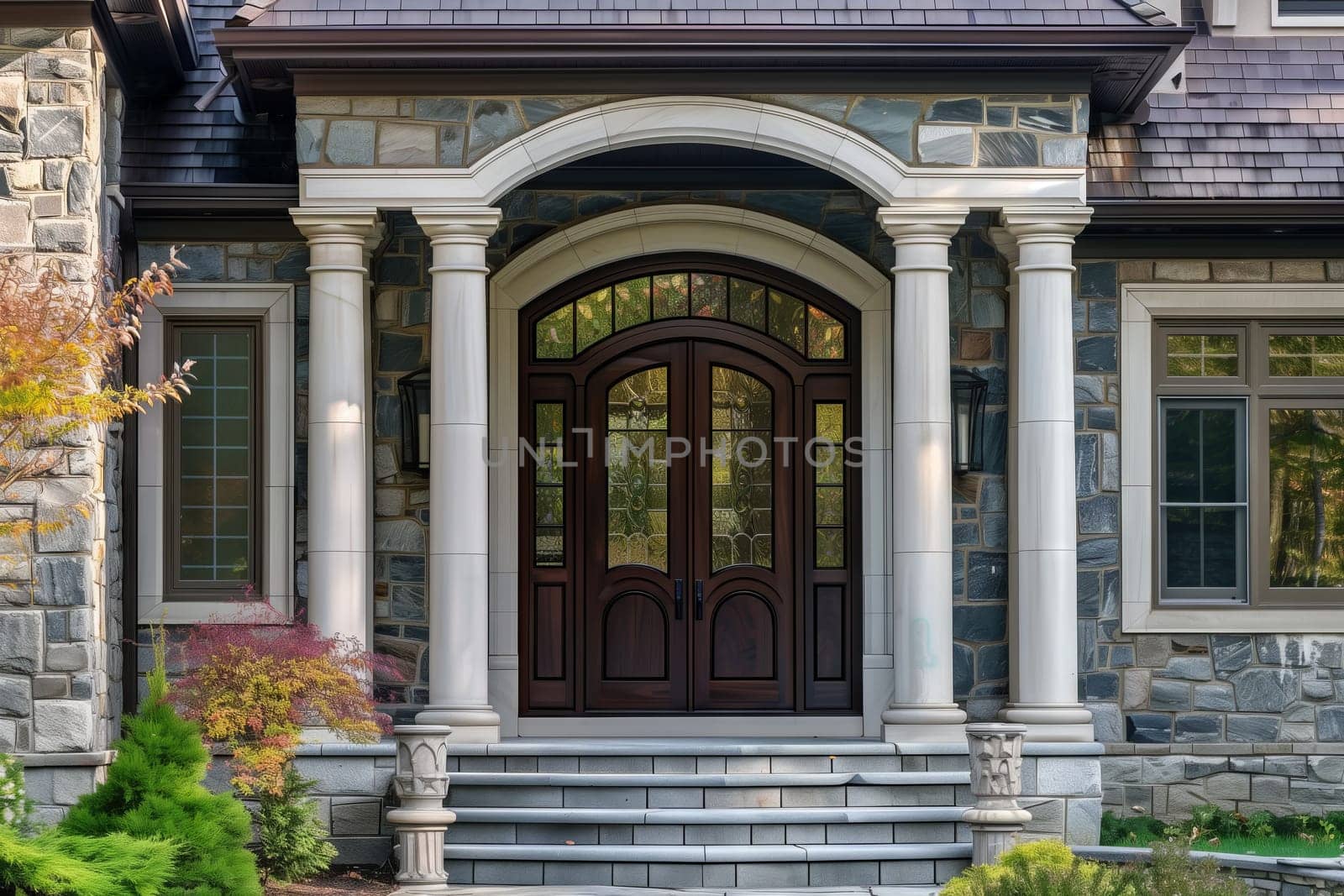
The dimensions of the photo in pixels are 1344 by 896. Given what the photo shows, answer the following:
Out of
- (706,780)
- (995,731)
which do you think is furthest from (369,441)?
(995,731)

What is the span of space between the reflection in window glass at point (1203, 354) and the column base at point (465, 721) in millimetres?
4810

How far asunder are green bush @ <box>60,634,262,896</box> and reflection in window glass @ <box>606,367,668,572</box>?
3780 mm

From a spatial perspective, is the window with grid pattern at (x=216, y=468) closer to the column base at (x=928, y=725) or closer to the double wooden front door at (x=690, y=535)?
the double wooden front door at (x=690, y=535)

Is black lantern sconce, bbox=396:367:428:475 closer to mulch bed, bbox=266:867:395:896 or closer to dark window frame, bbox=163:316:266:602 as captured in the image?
dark window frame, bbox=163:316:266:602

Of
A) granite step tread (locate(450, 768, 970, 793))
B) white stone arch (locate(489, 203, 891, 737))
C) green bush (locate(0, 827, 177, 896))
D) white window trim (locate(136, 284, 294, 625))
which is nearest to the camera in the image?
green bush (locate(0, 827, 177, 896))

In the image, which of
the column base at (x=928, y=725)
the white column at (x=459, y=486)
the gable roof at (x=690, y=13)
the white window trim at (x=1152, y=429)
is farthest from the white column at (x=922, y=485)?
the white column at (x=459, y=486)

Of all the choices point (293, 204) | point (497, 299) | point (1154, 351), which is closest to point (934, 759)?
point (1154, 351)

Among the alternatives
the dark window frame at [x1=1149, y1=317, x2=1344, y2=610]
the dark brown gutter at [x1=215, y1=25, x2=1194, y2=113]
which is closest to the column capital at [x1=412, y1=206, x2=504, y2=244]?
the dark brown gutter at [x1=215, y1=25, x2=1194, y2=113]

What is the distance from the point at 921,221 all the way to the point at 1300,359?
2969 millimetres

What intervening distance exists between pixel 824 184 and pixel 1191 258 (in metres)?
2.33

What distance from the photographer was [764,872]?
27.6ft

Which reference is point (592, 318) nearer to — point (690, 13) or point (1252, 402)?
point (690, 13)

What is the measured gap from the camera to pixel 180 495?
1003 centimetres

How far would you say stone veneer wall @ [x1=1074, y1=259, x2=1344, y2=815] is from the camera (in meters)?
10.2
